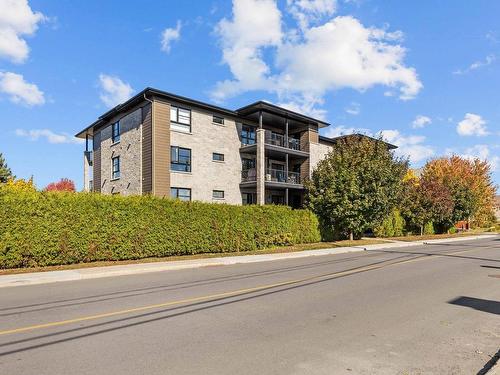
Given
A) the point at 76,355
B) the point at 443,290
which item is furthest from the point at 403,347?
the point at 443,290

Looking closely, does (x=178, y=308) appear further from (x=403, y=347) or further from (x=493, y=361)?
(x=493, y=361)

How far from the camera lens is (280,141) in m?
31.9

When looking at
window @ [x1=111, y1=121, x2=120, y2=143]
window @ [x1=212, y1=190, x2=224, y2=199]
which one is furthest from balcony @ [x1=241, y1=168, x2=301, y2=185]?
window @ [x1=111, y1=121, x2=120, y2=143]

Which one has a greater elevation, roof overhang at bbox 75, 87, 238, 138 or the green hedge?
roof overhang at bbox 75, 87, 238, 138

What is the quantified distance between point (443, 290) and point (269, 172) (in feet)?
73.9

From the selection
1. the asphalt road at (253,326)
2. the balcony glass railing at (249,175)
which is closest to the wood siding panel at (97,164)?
the balcony glass railing at (249,175)

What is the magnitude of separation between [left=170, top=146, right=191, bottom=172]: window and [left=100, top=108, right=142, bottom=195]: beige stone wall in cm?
229

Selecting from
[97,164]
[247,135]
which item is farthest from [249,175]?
[97,164]

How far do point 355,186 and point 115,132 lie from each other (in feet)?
60.6

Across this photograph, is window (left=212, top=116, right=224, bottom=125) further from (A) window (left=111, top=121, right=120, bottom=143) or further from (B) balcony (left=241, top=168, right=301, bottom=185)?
(A) window (left=111, top=121, right=120, bottom=143)

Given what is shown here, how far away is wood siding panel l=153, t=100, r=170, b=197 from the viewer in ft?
80.6

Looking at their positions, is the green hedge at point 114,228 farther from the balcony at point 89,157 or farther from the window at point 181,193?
the balcony at point 89,157

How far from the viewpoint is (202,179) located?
27.1m

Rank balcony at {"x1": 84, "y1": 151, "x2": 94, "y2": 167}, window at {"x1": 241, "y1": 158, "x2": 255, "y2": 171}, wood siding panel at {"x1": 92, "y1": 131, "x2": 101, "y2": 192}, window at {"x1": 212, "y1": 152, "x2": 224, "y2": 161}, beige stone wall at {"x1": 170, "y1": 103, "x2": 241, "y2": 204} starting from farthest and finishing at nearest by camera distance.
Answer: balcony at {"x1": 84, "y1": 151, "x2": 94, "y2": 167}
wood siding panel at {"x1": 92, "y1": 131, "x2": 101, "y2": 192}
window at {"x1": 241, "y1": 158, "x2": 255, "y2": 171}
window at {"x1": 212, "y1": 152, "x2": 224, "y2": 161}
beige stone wall at {"x1": 170, "y1": 103, "x2": 241, "y2": 204}
